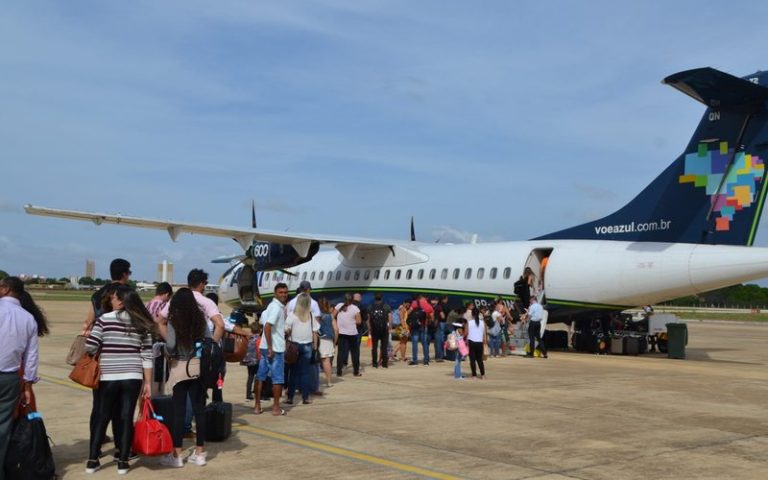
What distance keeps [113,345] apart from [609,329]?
58.1 feet

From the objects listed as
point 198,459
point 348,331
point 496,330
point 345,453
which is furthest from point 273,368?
point 496,330

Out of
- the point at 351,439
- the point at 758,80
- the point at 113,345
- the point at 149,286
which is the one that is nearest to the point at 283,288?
the point at 351,439

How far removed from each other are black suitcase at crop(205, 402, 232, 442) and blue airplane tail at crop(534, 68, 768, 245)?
1252 centimetres

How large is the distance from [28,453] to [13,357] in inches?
30.7

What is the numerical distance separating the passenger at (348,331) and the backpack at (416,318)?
298 cm

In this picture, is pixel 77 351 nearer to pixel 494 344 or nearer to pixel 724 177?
pixel 494 344

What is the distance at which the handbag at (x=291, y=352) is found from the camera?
34.2 ft

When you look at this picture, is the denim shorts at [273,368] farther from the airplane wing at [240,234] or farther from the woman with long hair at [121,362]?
the airplane wing at [240,234]

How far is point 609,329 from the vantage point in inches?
856

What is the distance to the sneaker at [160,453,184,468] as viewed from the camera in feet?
22.9

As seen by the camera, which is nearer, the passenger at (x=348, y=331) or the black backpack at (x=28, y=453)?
the black backpack at (x=28, y=453)

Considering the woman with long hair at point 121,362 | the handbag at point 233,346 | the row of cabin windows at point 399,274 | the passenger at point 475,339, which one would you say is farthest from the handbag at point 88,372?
the row of cabin windows at point 399,274

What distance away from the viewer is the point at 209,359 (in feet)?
23.7

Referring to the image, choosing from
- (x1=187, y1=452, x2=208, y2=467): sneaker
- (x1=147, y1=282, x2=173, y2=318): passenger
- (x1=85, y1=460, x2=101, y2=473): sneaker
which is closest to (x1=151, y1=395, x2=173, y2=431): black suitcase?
(x1=187, y1=452, x2=208, y2=467): sneaker
